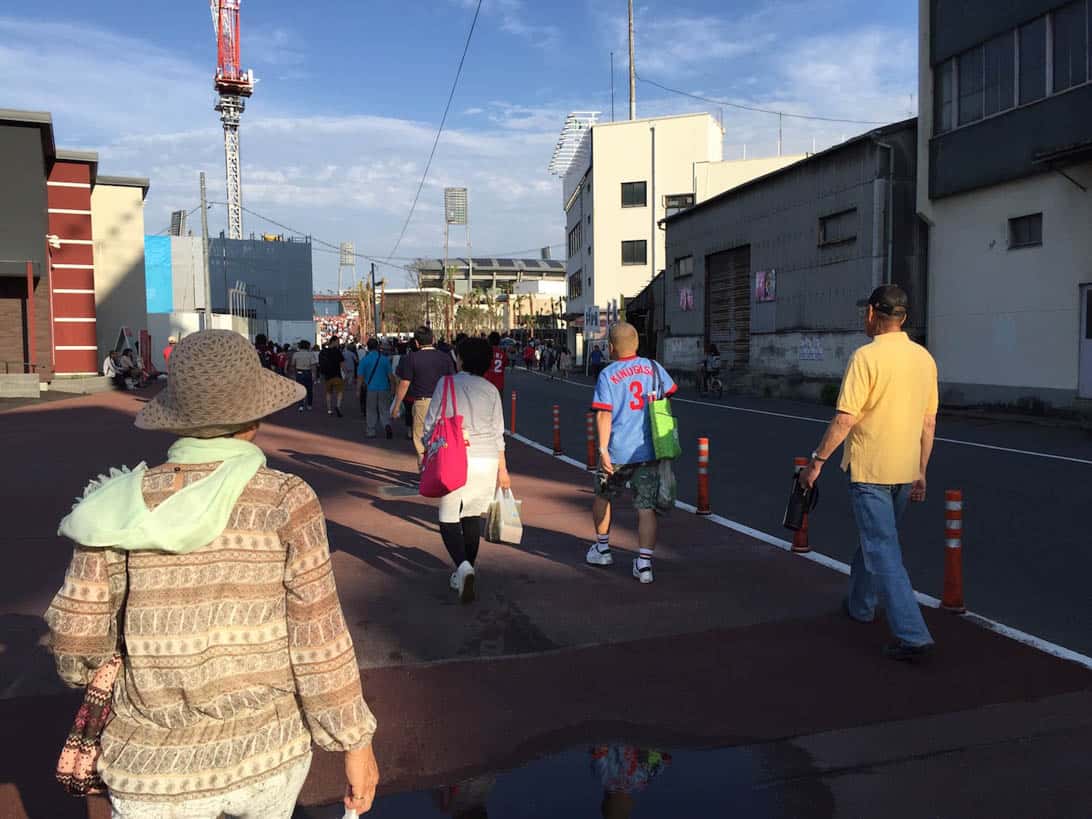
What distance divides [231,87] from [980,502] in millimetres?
79097

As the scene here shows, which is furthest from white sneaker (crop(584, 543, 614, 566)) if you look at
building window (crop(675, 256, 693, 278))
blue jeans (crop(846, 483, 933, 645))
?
building window (crop(675, 256, 693, 278))

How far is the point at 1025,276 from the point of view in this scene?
1988cm

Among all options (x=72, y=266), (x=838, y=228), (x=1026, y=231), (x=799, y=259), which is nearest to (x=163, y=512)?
(x=1026, y=231)

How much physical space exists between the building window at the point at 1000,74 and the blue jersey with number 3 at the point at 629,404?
1767 centimetres

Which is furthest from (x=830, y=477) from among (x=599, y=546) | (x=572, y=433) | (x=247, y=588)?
(x=247, y=588)

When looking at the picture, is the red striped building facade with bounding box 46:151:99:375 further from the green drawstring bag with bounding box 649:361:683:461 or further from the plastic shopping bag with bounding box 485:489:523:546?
the green drawstring bag with bounding box 649:361:683:461

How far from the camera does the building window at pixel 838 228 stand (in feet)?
82.9

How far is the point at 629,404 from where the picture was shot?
6344 millimetres

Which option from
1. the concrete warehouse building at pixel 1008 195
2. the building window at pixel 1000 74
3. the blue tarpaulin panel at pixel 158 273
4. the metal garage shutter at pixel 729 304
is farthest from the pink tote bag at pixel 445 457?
the blue tarpaulin panel at pixel 158 273

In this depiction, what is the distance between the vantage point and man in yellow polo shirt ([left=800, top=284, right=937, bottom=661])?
4801mm

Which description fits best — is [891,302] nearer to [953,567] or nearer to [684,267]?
[953,567]

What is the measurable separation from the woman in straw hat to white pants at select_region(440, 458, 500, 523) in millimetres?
3840

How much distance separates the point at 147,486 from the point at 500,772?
2.22m

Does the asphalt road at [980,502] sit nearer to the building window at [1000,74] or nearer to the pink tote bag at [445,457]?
the pink tote bag at [445,457]
